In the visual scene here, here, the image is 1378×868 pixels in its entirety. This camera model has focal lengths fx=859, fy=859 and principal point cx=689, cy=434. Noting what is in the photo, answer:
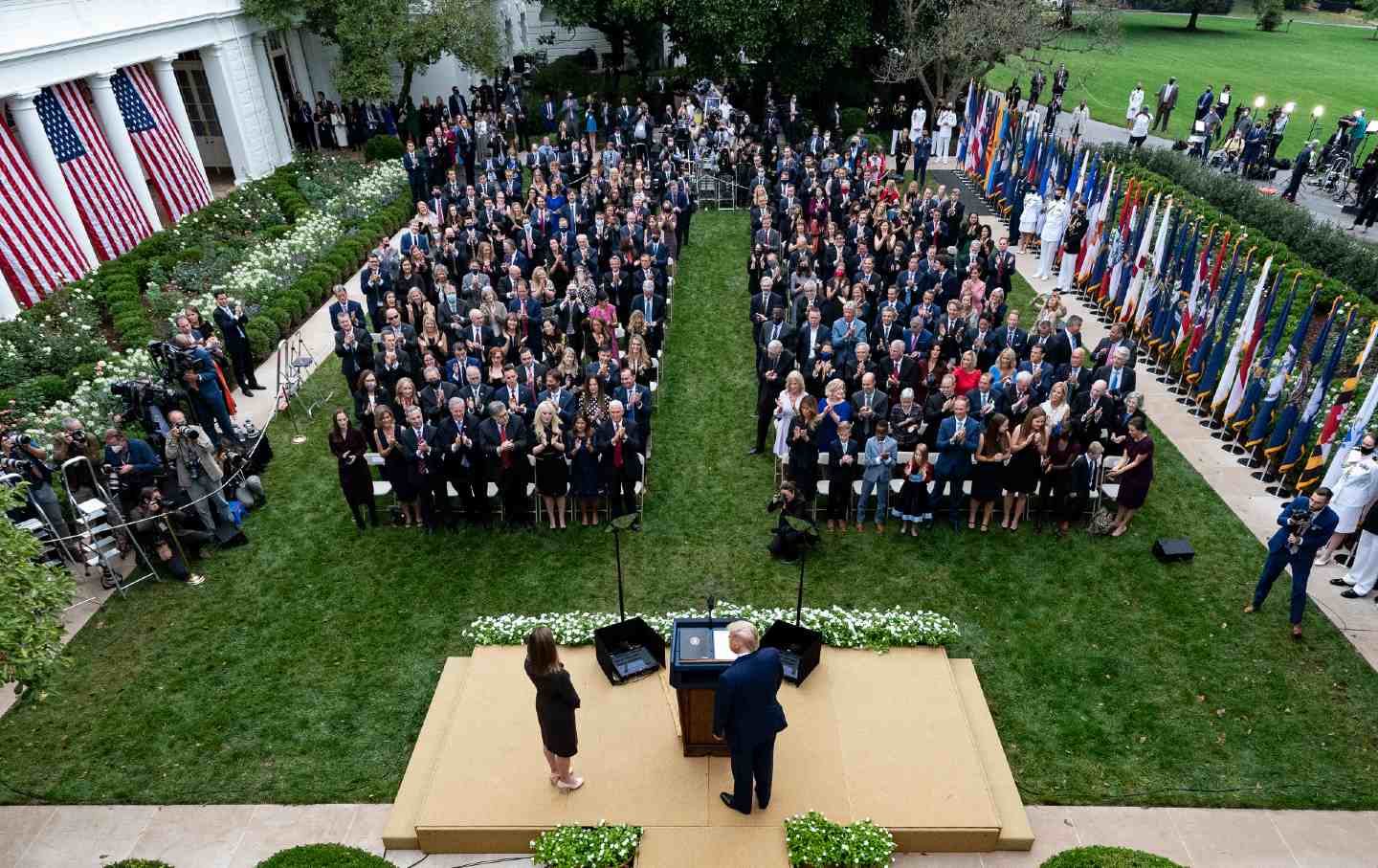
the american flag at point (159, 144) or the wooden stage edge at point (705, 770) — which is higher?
the american flag at point (159, 144)

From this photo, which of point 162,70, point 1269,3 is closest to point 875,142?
point 162,70

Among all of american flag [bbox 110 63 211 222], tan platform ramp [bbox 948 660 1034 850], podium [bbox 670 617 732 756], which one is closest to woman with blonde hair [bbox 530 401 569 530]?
podium [bbox 670 617 732 756]

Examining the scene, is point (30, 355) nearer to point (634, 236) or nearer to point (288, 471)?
point (288, 471)

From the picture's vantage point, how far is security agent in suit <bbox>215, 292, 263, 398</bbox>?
13914 millimetres

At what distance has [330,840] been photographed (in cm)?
723

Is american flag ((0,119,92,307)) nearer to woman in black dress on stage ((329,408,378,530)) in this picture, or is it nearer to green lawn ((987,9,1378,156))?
woman in black dress on stage ((329,408,378,530))

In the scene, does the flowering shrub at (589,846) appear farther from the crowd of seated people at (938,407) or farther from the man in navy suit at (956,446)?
the man in navy suit at (956,446)

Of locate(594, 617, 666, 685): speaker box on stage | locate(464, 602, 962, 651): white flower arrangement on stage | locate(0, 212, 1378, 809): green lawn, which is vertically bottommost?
locate(0, 212, 1378, 809): green lawn

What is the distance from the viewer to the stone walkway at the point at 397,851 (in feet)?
22.9

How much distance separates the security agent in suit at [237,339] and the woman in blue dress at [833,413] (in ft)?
32.1

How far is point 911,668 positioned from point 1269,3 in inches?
2799

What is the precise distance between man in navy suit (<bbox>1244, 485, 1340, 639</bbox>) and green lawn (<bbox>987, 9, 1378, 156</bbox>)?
2778 cm

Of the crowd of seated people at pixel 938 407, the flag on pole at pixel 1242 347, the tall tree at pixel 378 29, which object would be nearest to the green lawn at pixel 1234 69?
the tall tree at pixel 378 29

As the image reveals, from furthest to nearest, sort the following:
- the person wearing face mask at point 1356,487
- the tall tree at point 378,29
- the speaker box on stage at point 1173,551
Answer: the tall tree at point 378,29 → the speaker box on stage at point 1173,551 → the person wearing face mask at point 1356,487
